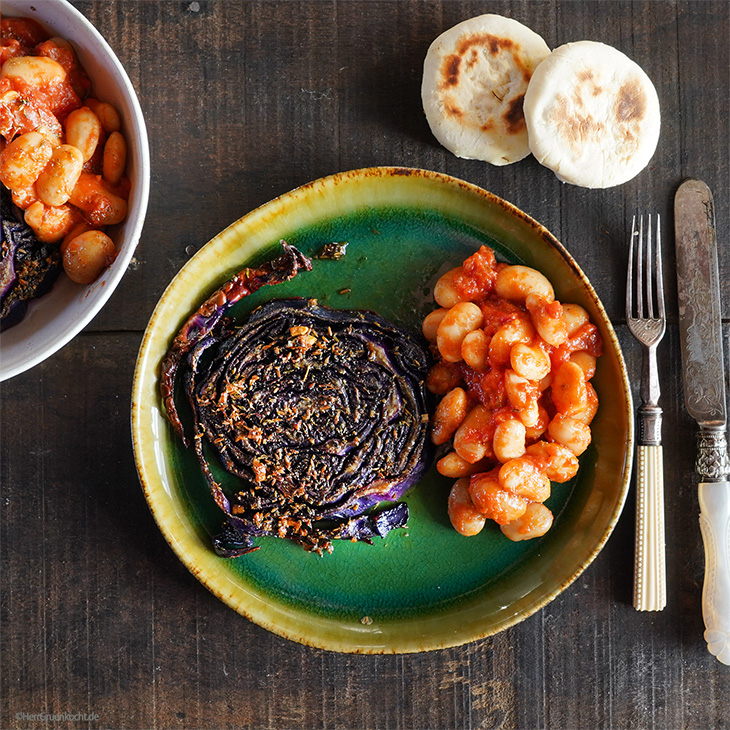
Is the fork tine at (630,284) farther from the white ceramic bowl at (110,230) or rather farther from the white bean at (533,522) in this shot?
the white ceramic bowl at (110,230)

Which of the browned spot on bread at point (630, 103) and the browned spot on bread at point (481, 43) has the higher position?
the browned spot on bread at point (481, 43)

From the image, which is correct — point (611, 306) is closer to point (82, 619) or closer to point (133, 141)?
point (133, 141)

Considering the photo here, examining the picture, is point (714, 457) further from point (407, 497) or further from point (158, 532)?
point (158, 532)

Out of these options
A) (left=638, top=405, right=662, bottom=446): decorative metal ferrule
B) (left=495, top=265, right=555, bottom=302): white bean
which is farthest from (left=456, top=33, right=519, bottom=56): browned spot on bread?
(left=638, top=405, right=662, bottom=446): decorative metal ferrule

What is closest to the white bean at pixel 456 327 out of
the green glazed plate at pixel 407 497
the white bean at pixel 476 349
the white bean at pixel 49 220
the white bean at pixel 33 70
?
the white bean at pixel 476 349

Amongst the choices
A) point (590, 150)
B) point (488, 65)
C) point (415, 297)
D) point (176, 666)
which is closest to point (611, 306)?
point (590, 150)

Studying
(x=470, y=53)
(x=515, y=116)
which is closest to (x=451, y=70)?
(x=470, y=53)
